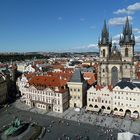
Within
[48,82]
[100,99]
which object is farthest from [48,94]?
[100,99]

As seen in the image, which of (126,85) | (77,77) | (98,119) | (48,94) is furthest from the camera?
(77,77)

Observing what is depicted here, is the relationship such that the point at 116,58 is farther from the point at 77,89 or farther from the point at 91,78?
the point at 77,89

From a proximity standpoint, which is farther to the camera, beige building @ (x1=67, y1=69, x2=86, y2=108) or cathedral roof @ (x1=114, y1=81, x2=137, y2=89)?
beige building @ (x1=67, y1=69, x2=86, y2=108)

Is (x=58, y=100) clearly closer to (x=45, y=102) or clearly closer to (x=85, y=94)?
(x=45, y=102)

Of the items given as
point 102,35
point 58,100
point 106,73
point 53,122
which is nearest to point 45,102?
point 58,100

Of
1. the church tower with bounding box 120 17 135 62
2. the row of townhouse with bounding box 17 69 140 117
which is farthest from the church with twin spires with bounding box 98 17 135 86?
the row of townhouse with bounding box 17 69 140 117

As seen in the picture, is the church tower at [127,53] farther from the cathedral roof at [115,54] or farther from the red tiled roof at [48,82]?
the red tiled roof at [48,82]

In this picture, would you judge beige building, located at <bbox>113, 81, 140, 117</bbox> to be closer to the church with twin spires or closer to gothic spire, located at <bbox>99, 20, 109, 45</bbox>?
the church with twin spires
